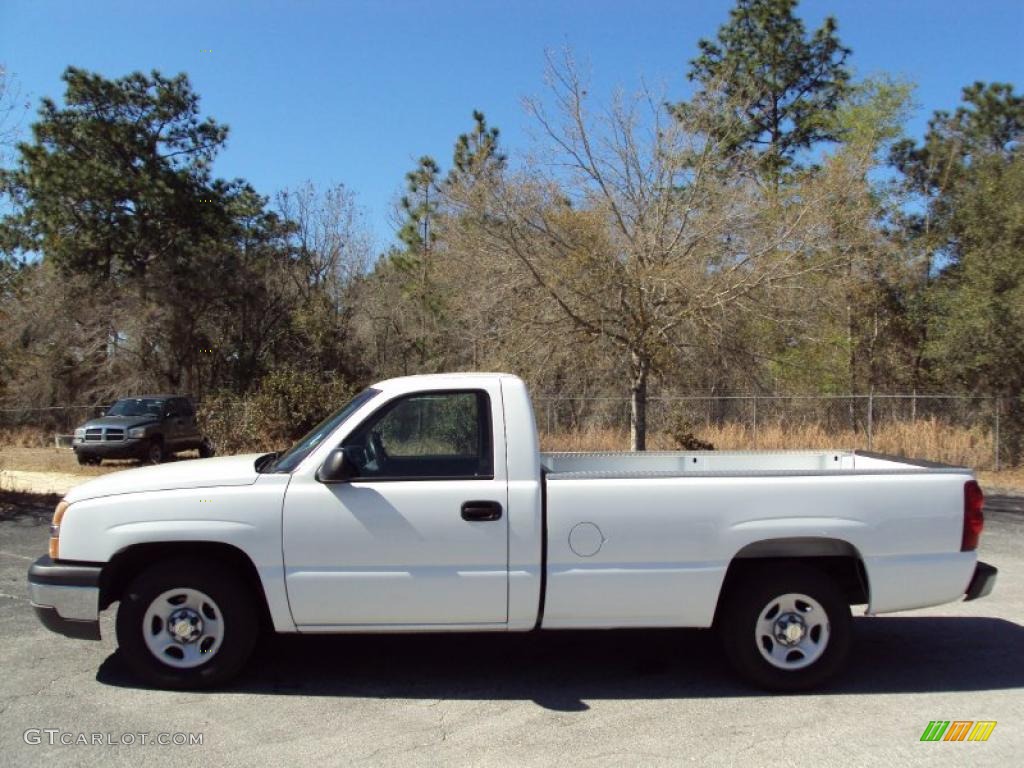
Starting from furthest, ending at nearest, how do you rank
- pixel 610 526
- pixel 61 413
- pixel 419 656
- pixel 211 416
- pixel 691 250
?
pixel 61 413 < pixel 211 416 < pixel 691 250 < pixel 419 656 < pixel 610 526

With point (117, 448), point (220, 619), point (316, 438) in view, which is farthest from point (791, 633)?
point (117, 448)

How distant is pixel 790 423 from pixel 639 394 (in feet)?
19.1

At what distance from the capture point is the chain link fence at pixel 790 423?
727 inches

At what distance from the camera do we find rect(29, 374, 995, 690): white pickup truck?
4.91m

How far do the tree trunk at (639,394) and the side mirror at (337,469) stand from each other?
11.2 m

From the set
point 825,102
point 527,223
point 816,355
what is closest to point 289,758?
point 527,223

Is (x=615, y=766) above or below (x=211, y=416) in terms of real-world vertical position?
below

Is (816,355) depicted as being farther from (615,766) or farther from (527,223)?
(615,766)

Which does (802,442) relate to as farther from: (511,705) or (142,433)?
(511,705)

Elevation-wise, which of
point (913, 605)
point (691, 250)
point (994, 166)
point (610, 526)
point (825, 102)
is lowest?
point (913, 605)

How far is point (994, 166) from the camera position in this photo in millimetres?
19656

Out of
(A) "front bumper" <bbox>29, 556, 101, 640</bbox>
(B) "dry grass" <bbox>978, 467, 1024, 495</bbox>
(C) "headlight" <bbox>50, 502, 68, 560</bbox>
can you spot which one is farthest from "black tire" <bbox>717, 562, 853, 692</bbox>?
(B) "dry grass" <bbox>978, 467, 1024, 495</bbox>

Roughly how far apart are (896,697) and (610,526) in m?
1.98

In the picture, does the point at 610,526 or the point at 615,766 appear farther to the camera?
the point at 610,526
